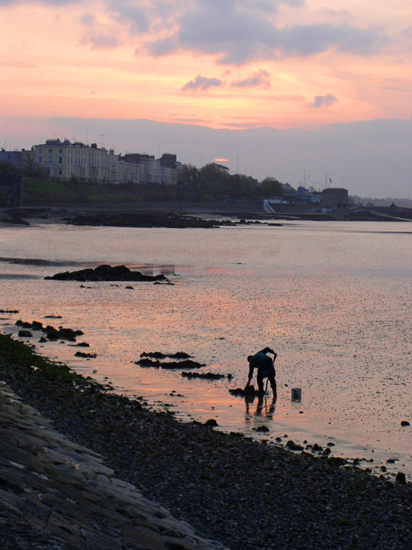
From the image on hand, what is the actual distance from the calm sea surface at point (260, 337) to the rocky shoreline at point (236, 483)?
3.74 feet

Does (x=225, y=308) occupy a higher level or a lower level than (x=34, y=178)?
lower

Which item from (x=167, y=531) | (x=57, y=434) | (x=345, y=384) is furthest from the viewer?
(x=345, y=384)

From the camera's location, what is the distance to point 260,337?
74.5 feet

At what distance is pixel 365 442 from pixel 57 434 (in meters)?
6.26

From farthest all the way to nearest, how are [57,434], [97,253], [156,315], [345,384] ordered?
[97,253] → [156,315] → [345,384] → [57,434]

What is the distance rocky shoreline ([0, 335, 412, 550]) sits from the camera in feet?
26.9

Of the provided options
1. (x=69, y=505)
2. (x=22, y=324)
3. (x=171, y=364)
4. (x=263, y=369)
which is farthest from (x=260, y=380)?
(x=22, y=324)

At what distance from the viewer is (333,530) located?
838 cm

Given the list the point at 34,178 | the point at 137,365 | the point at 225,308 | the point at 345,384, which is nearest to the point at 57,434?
the point at 137,365

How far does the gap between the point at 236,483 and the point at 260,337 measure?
13.1m

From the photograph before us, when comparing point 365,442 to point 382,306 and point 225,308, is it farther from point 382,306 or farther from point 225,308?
point 382,306

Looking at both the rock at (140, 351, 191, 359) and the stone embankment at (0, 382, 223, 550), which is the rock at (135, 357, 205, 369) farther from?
the stone embankment at (0, 382, 223, 550)

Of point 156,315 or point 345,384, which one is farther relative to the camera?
point 156,315

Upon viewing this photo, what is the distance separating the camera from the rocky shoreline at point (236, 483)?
8.20 m
